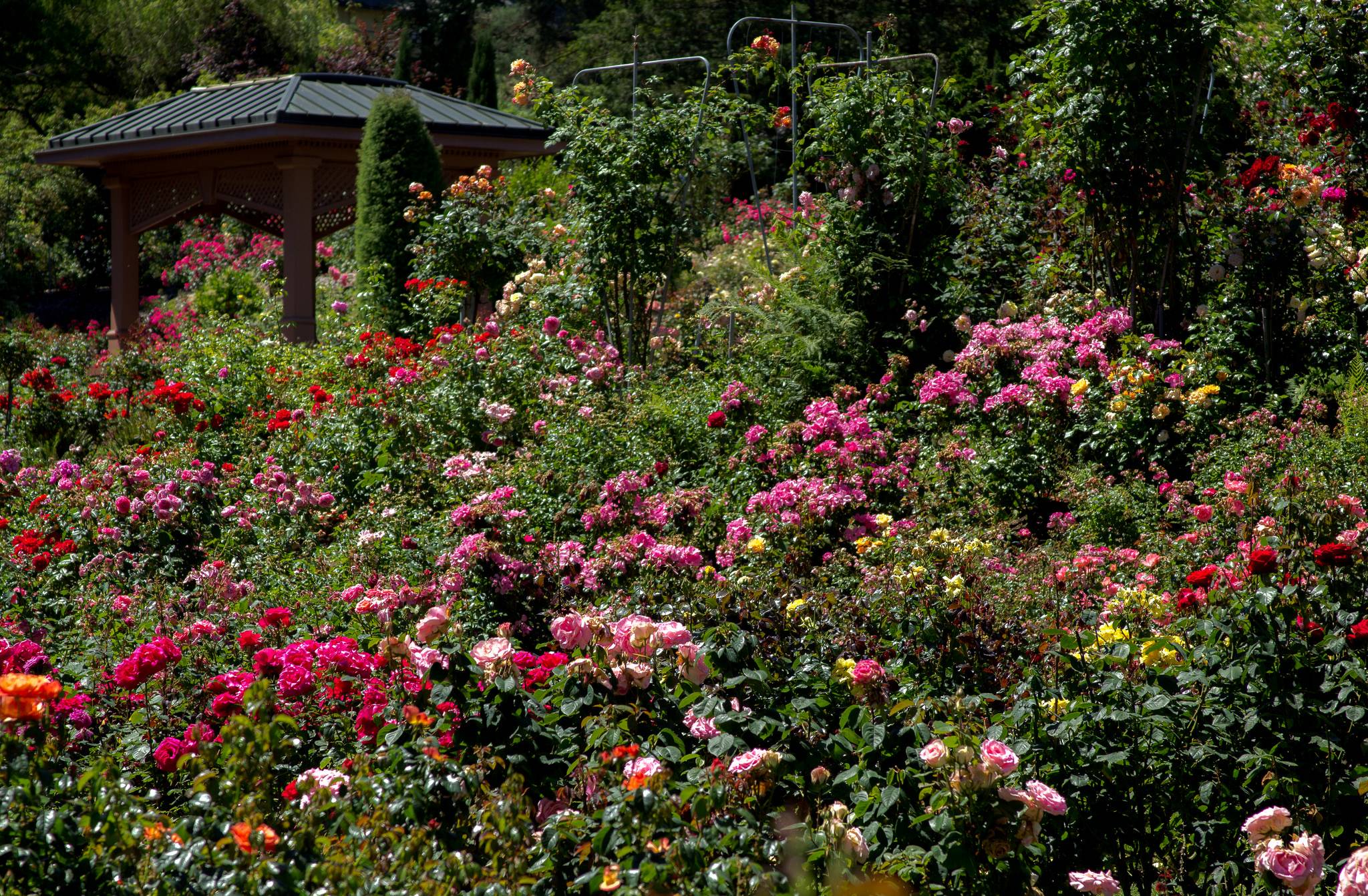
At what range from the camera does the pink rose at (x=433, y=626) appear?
8.16ft

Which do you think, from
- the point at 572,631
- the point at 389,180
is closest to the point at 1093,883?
the point at 572,631

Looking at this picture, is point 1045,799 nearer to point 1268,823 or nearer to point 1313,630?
point 1268,823

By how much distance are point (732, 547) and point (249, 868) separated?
2.52m

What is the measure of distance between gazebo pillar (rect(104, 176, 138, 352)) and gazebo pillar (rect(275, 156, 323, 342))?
105 inches

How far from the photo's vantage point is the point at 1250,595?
2.64 metres

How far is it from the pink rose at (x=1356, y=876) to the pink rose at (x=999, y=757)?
539mm

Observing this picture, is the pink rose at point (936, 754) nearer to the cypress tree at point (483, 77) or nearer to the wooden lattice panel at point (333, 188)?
the wooden lattice panel at point (333, 188)

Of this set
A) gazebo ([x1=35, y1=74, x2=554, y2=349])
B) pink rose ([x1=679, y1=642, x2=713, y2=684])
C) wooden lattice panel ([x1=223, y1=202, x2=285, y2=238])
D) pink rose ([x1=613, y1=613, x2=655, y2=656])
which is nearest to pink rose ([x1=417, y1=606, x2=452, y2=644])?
pink rose ([x1=613, y1=613, x2=655, y2=656])

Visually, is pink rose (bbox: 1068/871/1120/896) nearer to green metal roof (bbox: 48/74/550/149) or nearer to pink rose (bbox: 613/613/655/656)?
pink rose (bbox: 613/613/655/656)

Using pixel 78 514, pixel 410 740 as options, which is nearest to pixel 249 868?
pixel 410 740

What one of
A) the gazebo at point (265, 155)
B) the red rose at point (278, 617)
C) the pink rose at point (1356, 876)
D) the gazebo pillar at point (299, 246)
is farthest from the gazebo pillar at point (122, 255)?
the pink rose at point (1356, 876)

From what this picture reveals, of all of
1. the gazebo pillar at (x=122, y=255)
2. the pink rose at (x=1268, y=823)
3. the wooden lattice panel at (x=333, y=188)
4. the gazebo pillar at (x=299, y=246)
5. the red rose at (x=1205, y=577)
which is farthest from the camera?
the gazebo pillar at (x=122, y=255)

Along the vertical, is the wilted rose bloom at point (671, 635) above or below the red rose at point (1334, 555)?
below

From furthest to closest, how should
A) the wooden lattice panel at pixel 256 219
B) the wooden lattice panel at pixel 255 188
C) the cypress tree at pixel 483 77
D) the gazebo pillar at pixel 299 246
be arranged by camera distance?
the cypress tree at pixel 483 77, the wooden lattice panel at pixel 256 219, the wooden lattice panel at pixel 255 188, the gazebo pillar at pixel 299 246
